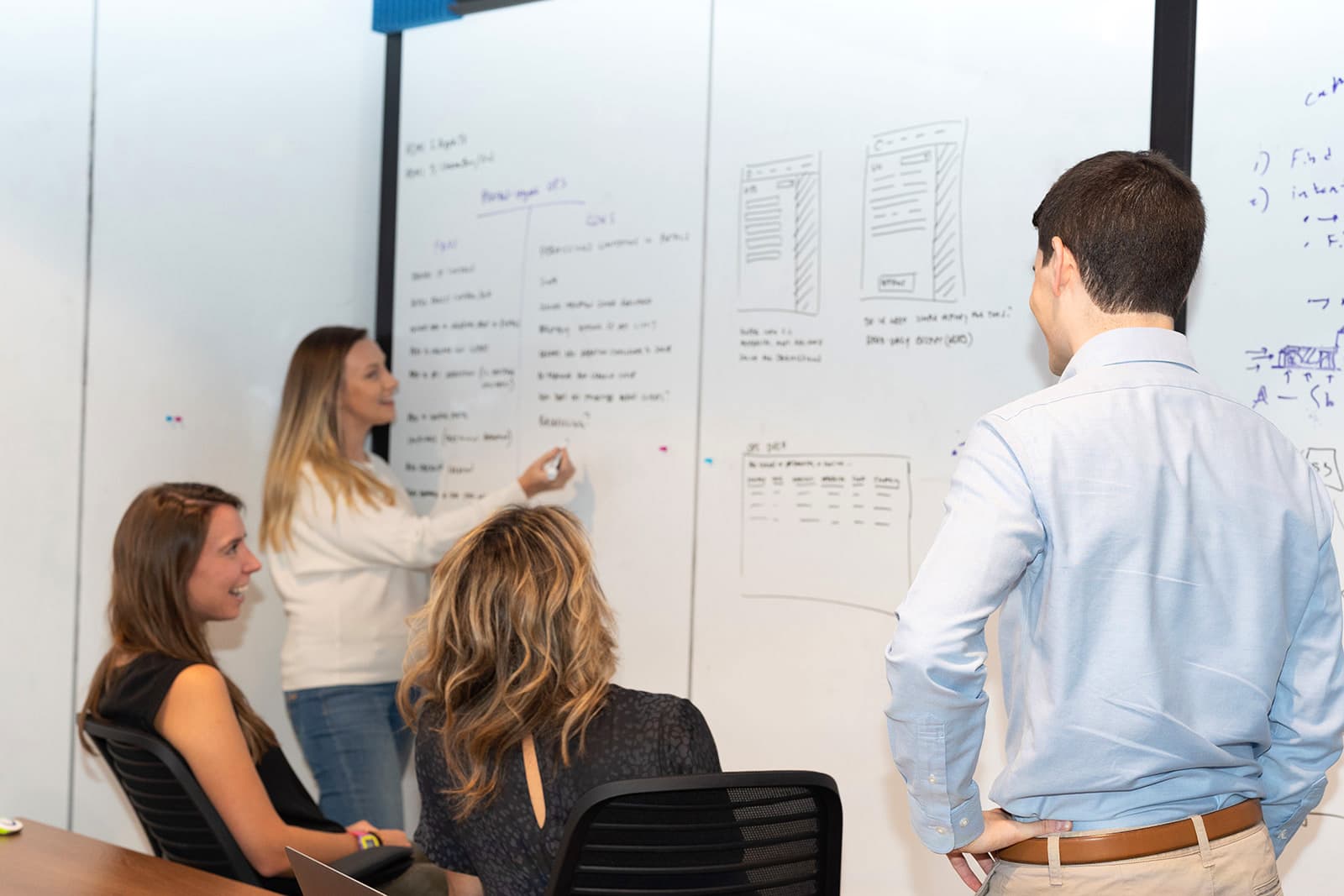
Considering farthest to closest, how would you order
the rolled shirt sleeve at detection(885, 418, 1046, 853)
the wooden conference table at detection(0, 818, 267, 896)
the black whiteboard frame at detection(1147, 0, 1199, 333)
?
the black whiteboard frame at detection(1147, 0, 1199, 333) < the wooden conference table at detection(0, 818, 267, 896) < the rolled shirt sleeve at detection(885, 418, 1046, 853)

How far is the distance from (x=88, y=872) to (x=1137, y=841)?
1.41 metres

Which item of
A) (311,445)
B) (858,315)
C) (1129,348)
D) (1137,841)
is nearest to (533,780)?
(1137,841)

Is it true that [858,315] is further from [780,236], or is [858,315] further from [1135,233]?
[1135,233]

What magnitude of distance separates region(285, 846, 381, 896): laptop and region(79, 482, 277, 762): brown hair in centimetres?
122

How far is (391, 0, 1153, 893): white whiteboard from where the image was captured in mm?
2869

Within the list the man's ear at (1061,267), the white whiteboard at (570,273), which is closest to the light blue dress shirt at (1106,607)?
the man's ear at (1061,267)

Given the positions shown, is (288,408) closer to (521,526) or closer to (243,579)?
(243,579)

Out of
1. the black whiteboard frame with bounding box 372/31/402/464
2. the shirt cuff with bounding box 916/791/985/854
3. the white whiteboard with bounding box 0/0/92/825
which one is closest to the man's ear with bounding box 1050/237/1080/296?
the shirt cuff with bounding box 916/791/985/854

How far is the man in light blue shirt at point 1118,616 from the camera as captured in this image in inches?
58.9

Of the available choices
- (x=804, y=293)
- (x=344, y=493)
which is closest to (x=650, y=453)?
(x=804, y=293)

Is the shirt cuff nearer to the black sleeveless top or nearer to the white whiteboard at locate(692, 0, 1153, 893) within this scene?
the white whiteboard at locate(692, 0, 1153, 893)

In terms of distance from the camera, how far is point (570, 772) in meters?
1.82

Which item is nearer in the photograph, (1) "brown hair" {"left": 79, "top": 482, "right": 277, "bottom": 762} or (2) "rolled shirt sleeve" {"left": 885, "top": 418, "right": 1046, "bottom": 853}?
(2) "rolled shirt sleeve" {"left": 885, "top": 418, "right": 1046, "bottom": 853}

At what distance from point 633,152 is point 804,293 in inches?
26.5
